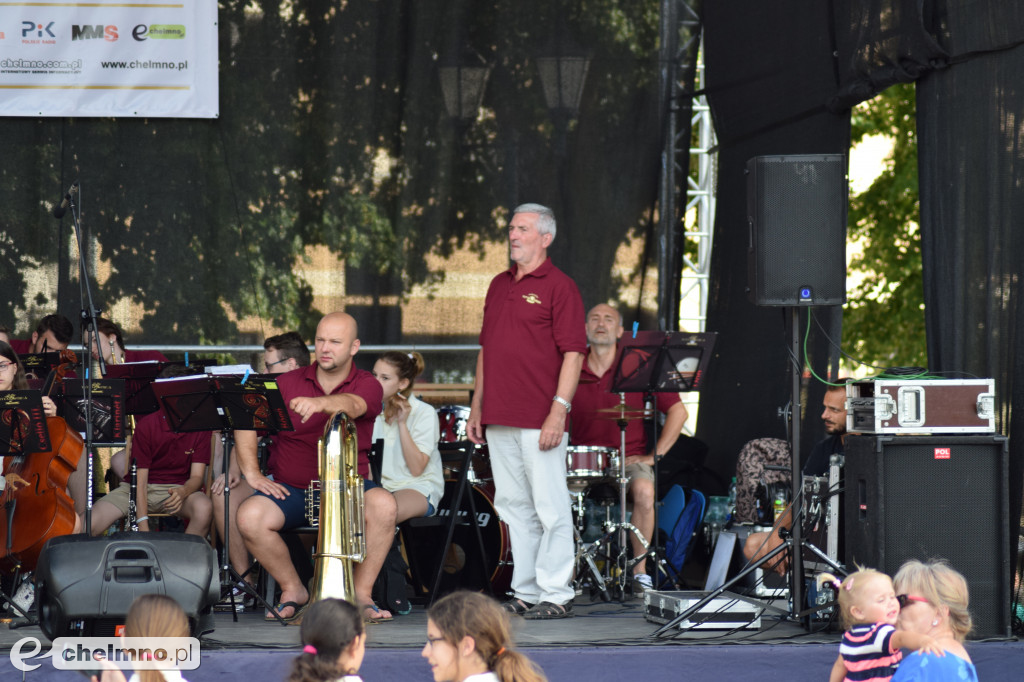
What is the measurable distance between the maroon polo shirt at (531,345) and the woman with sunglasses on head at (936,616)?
1884 mm

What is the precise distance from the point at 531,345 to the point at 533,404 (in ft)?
0.86

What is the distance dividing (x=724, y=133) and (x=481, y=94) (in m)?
1.62

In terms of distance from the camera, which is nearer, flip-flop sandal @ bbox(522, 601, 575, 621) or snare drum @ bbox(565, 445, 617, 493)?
flip-flop sandal @ bbox(522, 601, 575, 621)

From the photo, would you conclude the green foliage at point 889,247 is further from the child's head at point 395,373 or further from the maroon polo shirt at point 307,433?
the maroon polo shirt at point 307,433

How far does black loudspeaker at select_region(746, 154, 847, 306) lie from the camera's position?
5254 millimetres

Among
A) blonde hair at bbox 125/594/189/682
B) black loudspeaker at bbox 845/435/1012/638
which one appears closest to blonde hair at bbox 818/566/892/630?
black loudspeaker at bbox 845/435/1012/638

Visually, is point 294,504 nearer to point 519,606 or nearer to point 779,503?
point 519,606

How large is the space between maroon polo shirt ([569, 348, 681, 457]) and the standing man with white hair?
1.56 metres

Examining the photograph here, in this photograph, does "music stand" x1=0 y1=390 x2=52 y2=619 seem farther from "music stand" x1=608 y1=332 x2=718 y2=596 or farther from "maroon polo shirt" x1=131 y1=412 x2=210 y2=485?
"music stand" x1=608 y1=332 x2=718 y2=596

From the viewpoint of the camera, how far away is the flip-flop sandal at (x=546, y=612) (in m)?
5.45

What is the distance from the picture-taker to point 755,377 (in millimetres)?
7672

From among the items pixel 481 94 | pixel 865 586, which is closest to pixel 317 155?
pixel 481 94

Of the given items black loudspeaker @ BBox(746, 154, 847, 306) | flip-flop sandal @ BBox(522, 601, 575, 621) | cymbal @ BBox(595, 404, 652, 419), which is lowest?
flip-flop sandal @ BBox(522, 601, 575, 621)

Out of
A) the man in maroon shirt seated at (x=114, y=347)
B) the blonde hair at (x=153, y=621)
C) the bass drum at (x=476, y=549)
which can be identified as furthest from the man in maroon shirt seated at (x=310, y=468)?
the blonde hair at (x=153, y=621)
